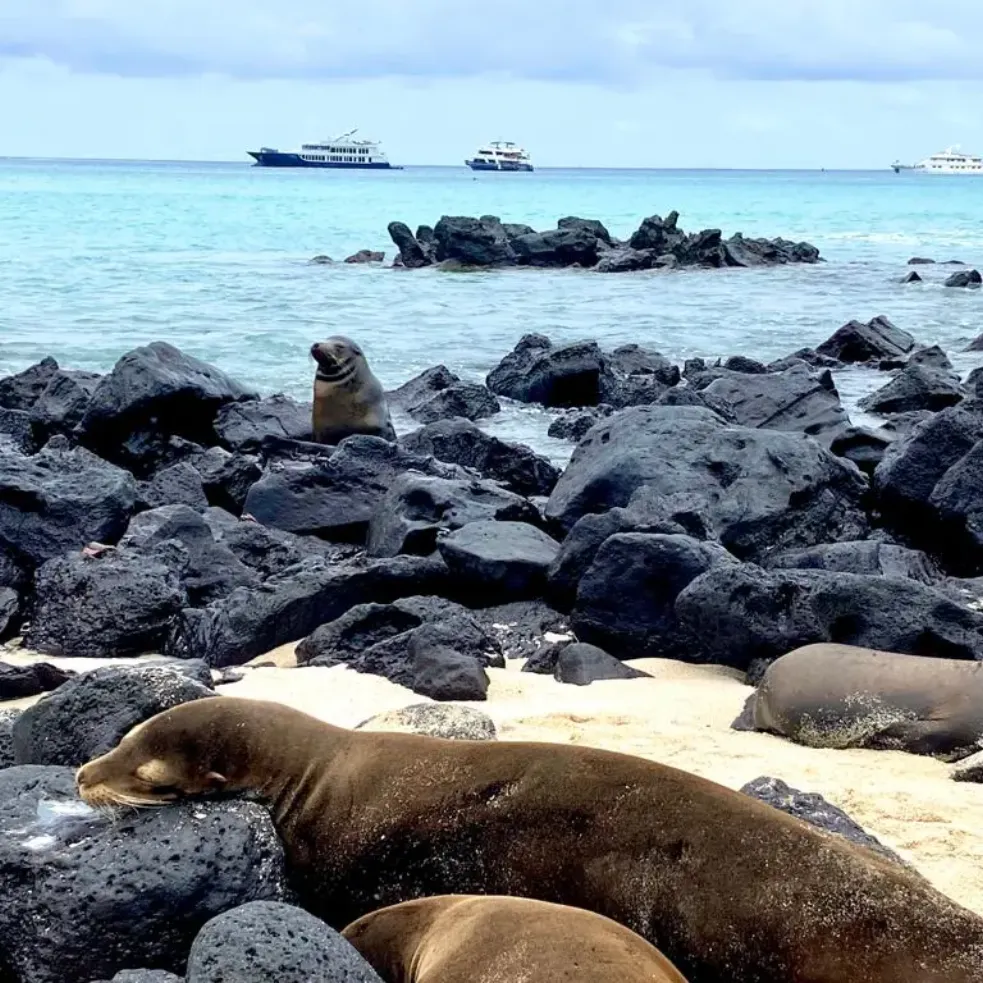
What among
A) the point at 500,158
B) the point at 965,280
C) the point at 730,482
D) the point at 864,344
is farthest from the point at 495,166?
the point at 730,482

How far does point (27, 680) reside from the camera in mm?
5895

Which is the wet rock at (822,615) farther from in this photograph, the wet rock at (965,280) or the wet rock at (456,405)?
the wet rock at (965,280)

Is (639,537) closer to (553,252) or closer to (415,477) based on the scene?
(415,477)

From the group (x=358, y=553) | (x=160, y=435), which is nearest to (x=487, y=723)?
(x=358, y=553)

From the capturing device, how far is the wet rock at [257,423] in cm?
1267

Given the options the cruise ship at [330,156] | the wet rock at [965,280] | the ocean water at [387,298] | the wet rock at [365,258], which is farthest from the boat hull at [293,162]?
the wet rock at [965,280]

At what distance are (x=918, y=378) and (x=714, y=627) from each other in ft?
33.5

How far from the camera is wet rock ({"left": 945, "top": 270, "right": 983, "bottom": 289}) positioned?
3394 cm

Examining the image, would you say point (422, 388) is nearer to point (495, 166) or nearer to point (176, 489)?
point (176, 489)

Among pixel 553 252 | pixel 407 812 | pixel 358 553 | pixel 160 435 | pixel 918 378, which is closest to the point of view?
pixel 407 812

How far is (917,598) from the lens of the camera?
6664mm

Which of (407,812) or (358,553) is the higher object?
(407,812)

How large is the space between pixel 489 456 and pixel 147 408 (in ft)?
9.55

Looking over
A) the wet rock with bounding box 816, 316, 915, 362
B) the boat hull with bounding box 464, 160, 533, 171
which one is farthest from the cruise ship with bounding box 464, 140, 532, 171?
the wet rock with bounding box 816, 316, 915, 362
